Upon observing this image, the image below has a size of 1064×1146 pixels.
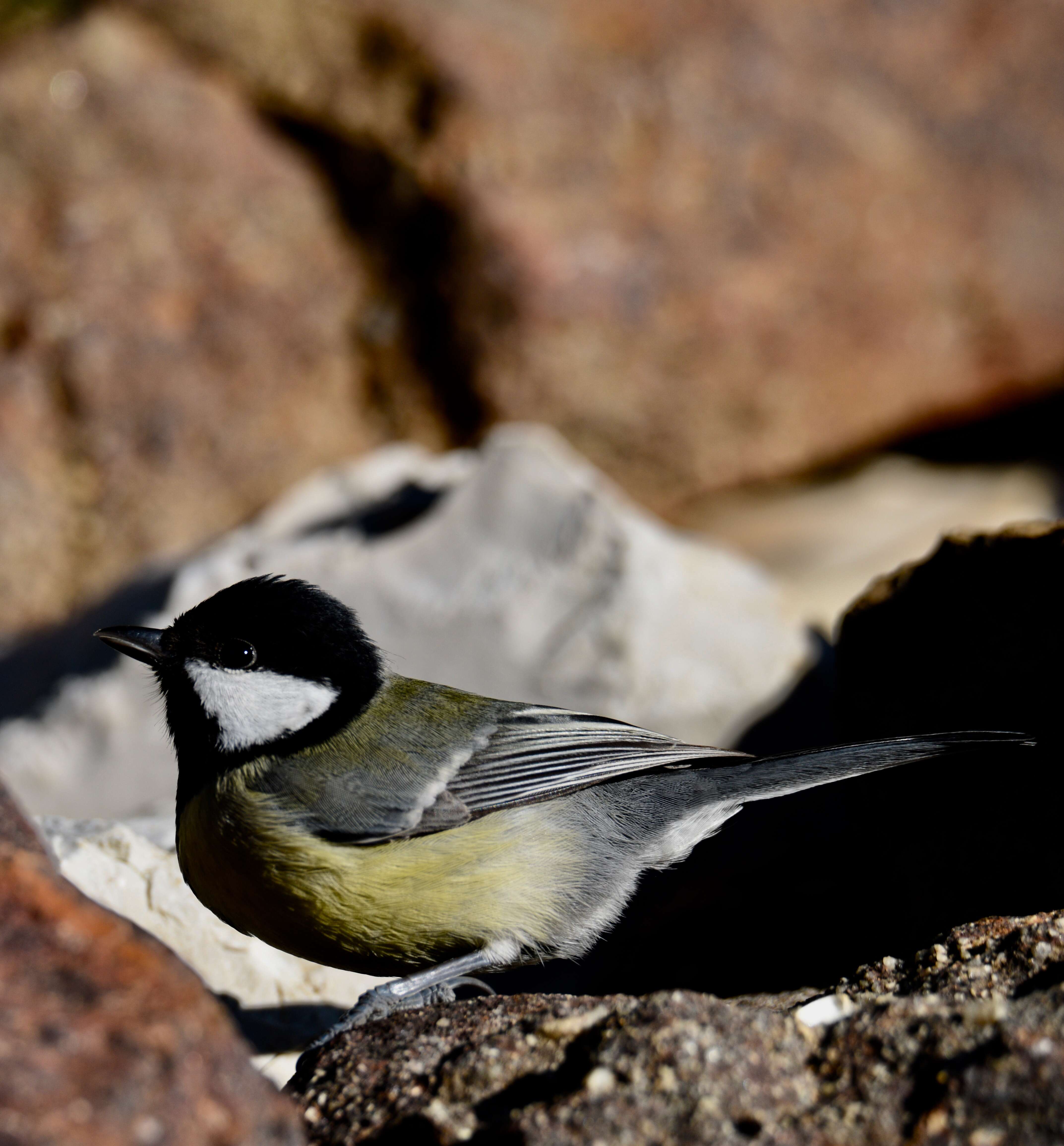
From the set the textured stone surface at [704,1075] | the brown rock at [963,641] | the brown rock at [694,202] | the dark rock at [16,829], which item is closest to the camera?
the textured stone surface at [704,1075]

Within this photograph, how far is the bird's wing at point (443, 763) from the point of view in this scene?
2.32m

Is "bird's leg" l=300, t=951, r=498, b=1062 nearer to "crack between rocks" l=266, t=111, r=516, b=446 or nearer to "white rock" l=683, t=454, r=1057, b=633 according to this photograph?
"white rock" l=683, t=454, r=1057, b=633

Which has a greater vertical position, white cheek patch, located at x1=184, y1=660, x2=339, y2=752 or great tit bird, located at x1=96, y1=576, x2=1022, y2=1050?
white cheek patch, located at x1=184, y1=660, x2=339, y2=752

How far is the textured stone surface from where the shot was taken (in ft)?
4.81

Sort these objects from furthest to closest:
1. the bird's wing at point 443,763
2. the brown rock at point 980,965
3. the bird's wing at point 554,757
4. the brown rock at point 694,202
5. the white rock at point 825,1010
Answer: the brown rock at point 694,202
the bird's wing at point 554,757
the bird's wing at point 443,763
the brown rock at point 980,965
the white rock at point 825,1010

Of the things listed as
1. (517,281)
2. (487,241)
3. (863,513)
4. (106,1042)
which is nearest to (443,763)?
(106,1042)

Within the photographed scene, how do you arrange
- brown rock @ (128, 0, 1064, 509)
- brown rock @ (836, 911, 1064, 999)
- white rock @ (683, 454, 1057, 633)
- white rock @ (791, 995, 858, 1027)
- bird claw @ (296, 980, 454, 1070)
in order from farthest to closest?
1. white rock @ (683, 454, 1057, 633)
2. brown rock @ (128, 0, 1064, 509)
3. bird claw @ (296, 980, 454, 1070)
4. brown rock @ (836, 911, 1064, 999)
5. white rock @ (791, 995, 858, 1027)

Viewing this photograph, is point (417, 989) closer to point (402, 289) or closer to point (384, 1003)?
point (384, 1003)

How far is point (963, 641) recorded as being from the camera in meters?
2.72

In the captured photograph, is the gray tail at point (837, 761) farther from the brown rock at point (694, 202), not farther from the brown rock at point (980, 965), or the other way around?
the brown rock at point (694, 202)

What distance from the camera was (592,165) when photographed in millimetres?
5359

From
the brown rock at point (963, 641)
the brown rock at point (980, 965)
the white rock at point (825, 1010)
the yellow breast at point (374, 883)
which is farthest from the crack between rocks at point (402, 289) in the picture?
the white rock at point (825, 1010)

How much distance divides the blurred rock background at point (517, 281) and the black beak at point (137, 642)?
172cm

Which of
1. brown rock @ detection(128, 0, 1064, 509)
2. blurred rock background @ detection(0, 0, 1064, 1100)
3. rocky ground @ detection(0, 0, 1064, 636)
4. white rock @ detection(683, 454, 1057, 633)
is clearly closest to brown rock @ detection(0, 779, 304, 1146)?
blurred rock background @ detection(0, 0, 1064, 1100)
